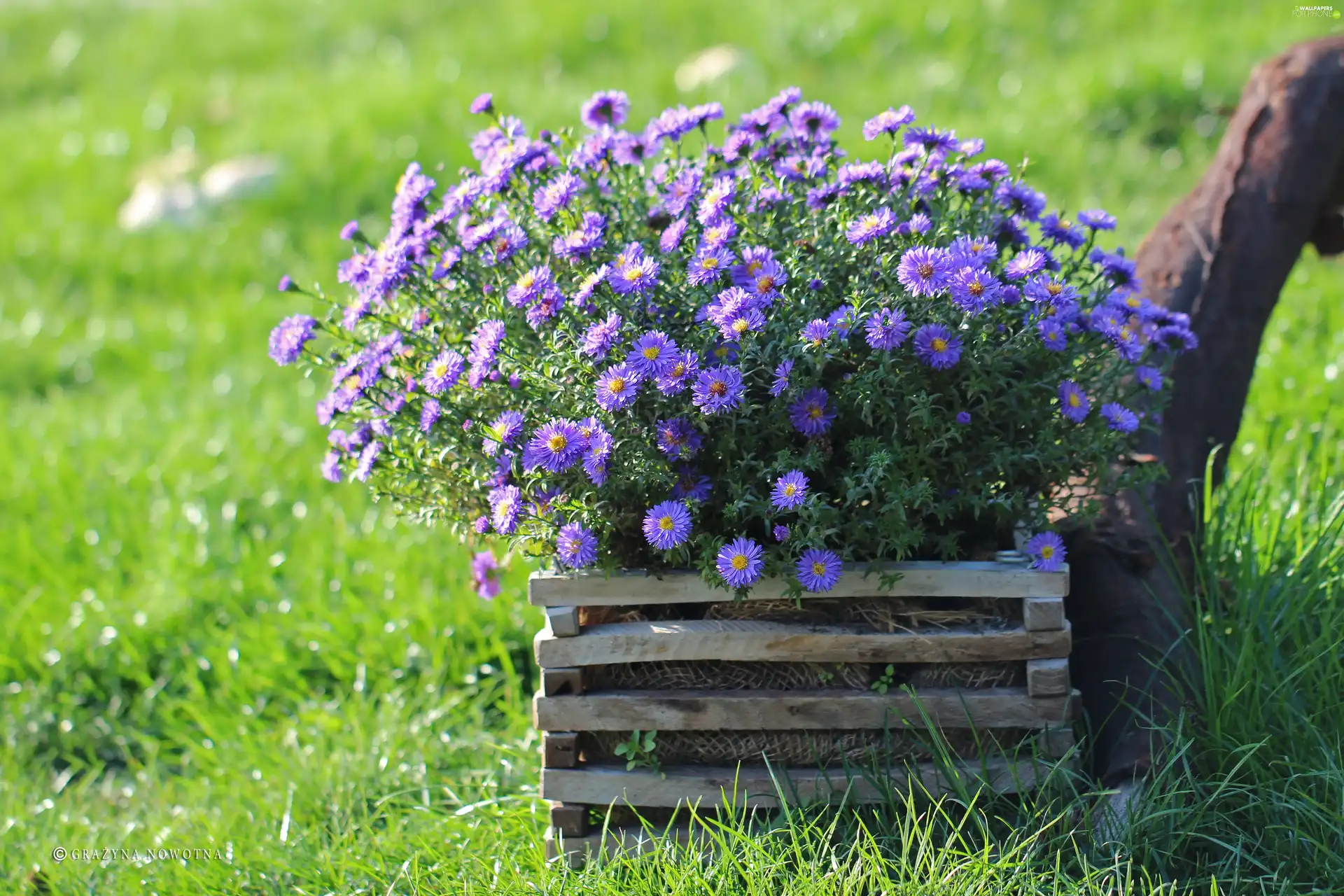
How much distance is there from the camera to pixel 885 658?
2.18 meters

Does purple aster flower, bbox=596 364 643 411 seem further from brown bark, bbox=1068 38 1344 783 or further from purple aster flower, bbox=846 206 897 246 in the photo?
brown bark, bbox=1068 38 1344 783

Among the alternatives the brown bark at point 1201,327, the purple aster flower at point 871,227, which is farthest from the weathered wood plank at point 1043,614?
the purple aster flower at point 871,227

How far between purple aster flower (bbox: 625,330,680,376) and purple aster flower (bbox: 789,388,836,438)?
222 mm

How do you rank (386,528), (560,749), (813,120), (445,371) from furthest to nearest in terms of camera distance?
(386,528) → (813,120) → (560,749) → (445,371)

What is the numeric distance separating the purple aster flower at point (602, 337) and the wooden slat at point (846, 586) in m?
0.41

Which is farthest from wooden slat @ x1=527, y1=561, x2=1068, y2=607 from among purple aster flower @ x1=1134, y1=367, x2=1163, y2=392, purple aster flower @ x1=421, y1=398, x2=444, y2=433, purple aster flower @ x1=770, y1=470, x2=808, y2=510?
purple aster flower @ x1=1134, y1=367, x2=1163, y2=392

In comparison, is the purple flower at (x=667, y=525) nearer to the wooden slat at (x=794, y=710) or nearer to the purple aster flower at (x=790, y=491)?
the purple aster flower at (x=790, y=491)

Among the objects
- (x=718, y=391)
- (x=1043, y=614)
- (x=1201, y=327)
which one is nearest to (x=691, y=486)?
(x=718, y=391)

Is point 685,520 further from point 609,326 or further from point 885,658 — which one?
point 885,658

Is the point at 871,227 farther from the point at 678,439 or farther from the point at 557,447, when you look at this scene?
the point at 557,447

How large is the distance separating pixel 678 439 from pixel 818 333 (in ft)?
0.92

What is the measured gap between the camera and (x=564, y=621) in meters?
2.21

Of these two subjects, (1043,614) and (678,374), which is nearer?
(678,374)

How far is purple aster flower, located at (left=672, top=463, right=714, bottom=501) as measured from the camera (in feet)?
6.79
